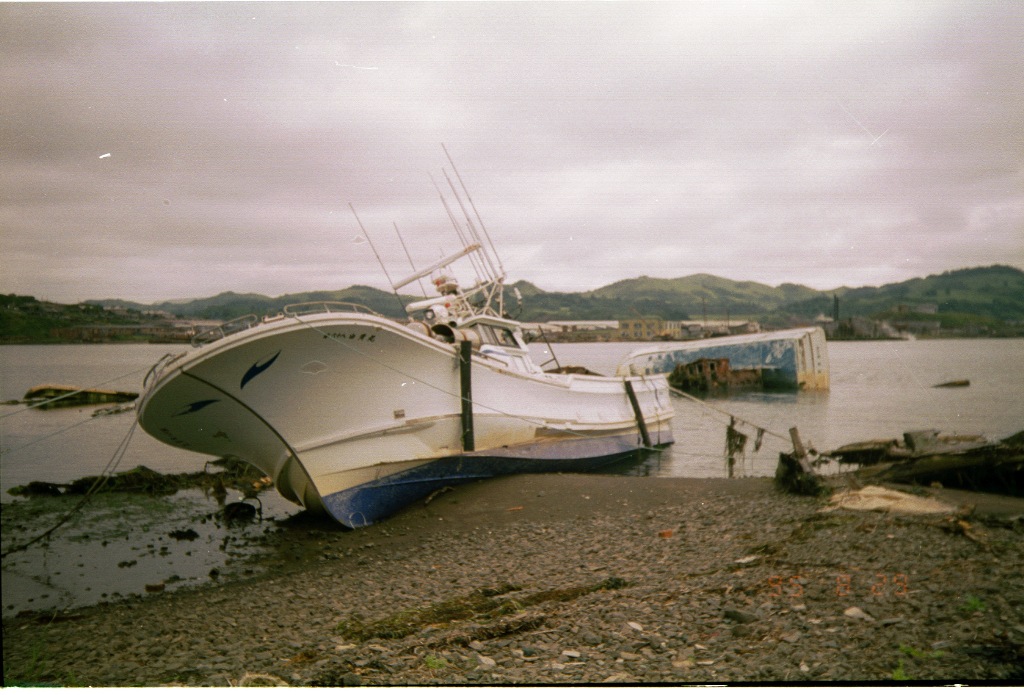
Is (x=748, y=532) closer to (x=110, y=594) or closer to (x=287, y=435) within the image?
(x=287, y=435)

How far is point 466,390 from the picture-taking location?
32.5ft

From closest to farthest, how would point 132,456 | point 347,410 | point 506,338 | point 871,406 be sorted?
point 347,410, point 506,338, point 132,456, point 871,406

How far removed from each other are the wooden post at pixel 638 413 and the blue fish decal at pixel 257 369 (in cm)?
862

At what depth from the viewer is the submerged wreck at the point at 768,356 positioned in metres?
31.3

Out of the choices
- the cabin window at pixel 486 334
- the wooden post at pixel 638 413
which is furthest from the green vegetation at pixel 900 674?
the wooden post at pixel 638 413

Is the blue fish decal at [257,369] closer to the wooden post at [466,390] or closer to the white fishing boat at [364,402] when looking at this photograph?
the white fishing boat at [364,402]

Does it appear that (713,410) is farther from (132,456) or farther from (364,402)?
(132,456)

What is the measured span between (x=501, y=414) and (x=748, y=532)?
458cm

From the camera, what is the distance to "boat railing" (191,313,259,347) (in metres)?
7.10

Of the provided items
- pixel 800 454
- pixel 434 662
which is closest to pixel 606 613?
pixel 434 662

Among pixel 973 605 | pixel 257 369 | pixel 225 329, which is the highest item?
pixel 225 329

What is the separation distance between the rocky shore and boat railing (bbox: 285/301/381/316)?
283cm

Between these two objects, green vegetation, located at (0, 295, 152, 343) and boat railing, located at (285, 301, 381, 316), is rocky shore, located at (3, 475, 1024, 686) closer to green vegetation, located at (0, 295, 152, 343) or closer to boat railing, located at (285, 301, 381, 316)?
green vegetation, located at (0, 295, 152, 343)

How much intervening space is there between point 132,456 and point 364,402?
7345mm
